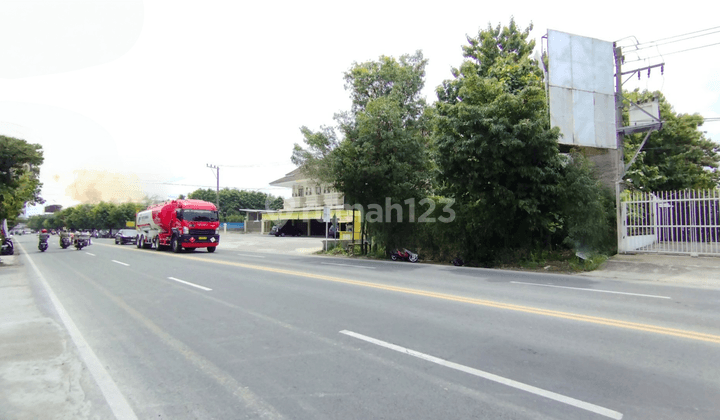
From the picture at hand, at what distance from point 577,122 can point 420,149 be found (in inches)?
280

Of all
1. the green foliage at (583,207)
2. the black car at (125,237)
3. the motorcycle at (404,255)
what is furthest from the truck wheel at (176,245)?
the green foliage at (583,207)

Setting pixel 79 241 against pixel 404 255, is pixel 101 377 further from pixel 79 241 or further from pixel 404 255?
pixel 79 241

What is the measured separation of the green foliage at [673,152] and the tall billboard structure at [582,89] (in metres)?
8.67

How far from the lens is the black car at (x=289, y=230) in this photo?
2173 inches

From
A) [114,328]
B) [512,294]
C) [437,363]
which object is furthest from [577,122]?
[114,328]

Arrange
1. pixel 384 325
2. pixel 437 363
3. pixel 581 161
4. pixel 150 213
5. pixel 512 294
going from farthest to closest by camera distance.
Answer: pixel 150 213
pixel 581 161
pixel 512 294
pixel 384 325
pixel 437 363

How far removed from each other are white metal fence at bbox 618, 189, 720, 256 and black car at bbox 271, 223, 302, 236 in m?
43.8

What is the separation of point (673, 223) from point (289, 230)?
46324 millimetres

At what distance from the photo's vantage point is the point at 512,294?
925 centimetres

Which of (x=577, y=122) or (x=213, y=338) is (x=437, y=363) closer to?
(x=213, y=338)

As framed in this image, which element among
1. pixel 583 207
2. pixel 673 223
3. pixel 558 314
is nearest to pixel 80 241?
pixel 583 207

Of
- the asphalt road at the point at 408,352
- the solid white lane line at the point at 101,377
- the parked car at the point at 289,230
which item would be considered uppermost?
the parked car at the point at 289,230

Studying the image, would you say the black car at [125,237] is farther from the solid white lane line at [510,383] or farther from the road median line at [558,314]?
the solid white lane line at [510,383]

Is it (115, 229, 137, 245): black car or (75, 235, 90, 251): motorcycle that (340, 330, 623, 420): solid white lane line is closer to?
(75, 235, 90, 251): motorcycle
